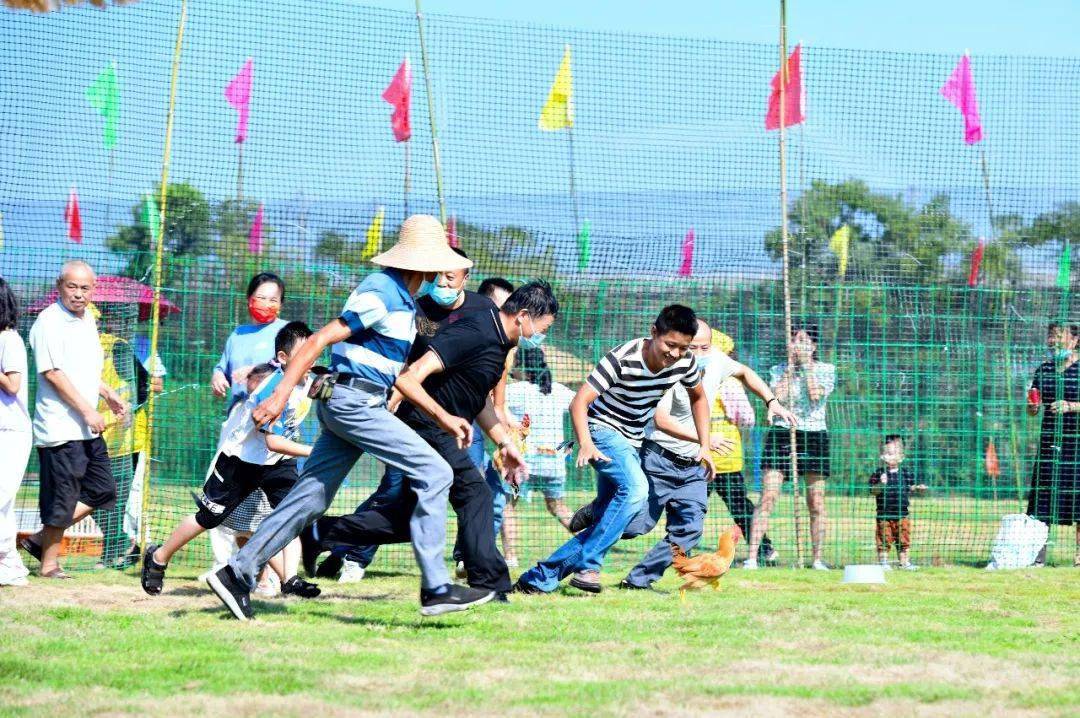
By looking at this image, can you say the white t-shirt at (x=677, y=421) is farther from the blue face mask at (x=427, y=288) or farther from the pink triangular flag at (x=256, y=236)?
the pink triangular flag at (x=256, y=236)

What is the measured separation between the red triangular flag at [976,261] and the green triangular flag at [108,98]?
22.5 feet

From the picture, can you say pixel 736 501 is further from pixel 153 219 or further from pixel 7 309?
pixel 7 309

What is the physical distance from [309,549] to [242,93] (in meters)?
3.77

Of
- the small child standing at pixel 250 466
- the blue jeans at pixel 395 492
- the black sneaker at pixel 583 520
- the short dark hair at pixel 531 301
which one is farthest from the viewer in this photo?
the black sneaker at pixel 583 520

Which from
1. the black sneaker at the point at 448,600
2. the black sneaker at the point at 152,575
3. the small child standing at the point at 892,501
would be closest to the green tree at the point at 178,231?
the black sneaker at the point at 152,575

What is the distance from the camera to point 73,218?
908cm

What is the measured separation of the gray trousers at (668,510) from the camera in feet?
25.1

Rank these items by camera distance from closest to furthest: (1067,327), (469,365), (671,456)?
(469,365)
(671,456)
(1067,327)

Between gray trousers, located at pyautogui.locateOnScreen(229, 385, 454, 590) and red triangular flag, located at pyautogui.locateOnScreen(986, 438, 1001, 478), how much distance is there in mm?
7127

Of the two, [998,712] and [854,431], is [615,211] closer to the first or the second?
[854,431]

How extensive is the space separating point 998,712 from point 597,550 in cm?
328

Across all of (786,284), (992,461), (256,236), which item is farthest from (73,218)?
(992,461)

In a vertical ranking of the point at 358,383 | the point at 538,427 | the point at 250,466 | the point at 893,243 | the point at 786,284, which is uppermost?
the point at 893,243

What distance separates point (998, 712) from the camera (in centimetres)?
427
